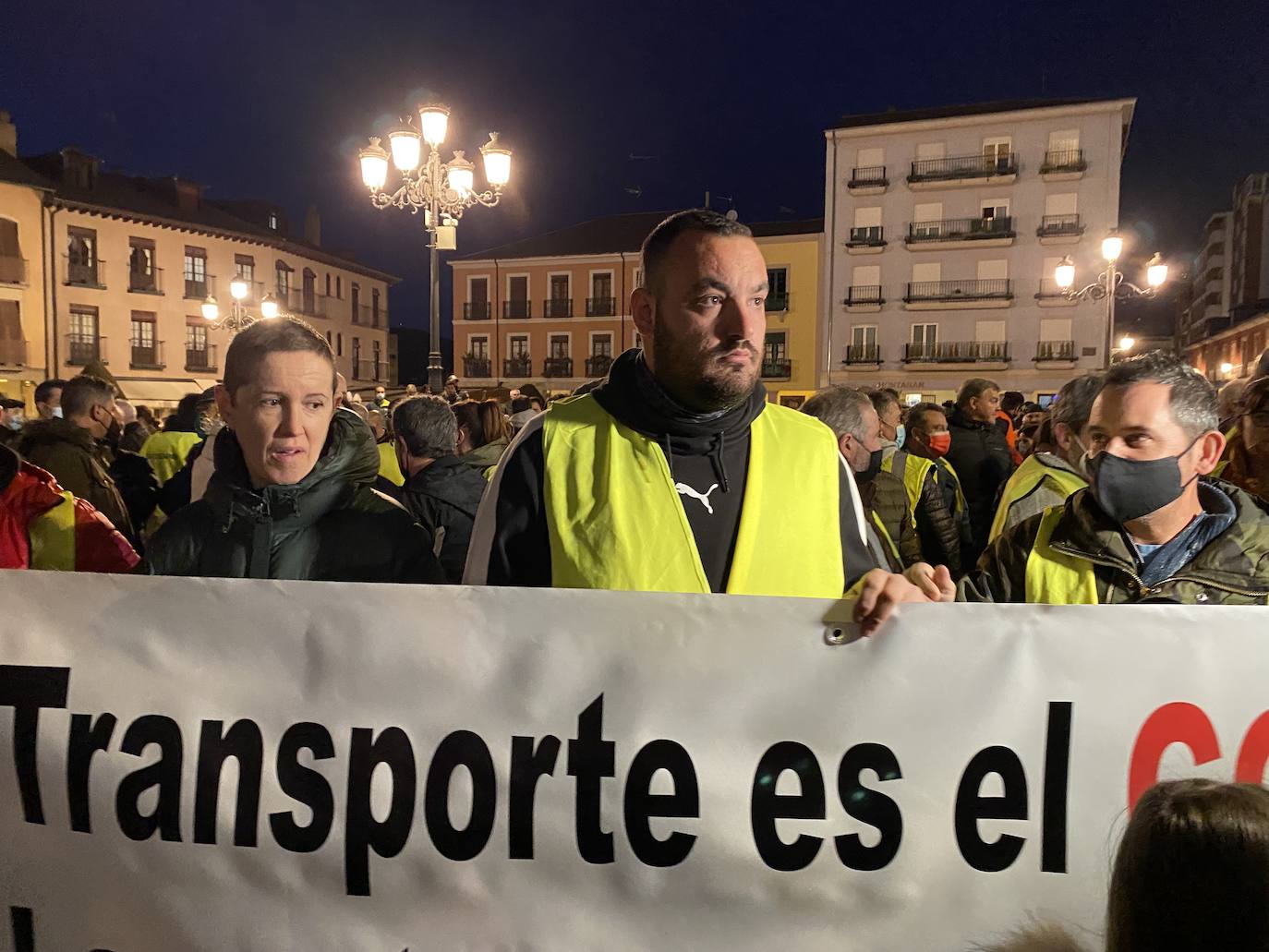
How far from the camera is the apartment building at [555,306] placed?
135ft

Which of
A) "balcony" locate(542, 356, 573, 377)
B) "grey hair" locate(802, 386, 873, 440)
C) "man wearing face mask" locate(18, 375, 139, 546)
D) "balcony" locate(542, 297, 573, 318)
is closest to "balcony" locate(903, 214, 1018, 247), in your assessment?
"balcony" locate(542, 297, 573, 318)

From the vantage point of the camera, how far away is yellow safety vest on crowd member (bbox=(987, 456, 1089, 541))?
10.7 ft

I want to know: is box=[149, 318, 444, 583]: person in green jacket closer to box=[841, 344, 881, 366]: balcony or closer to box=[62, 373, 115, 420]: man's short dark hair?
box=[62, 373, 115, 420]: man's short dark hair

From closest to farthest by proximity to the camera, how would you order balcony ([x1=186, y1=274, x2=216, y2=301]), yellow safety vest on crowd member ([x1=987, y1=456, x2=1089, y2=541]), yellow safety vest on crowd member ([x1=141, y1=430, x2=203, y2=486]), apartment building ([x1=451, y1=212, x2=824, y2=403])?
1. yellow safety vest on crowd member ([x1=987, y1=456, x2=1089, y2=541])
2. yellow safety vest on crowd member ([x1=141, y1=430, x2=203, y2=486])
3. balcony ([x1=186, y1=274, x2=216, y2=301])
4. apartment building ([x1=451, y1=212, x2=824, y2=403])

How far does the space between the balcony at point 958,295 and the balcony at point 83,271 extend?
30227 mm

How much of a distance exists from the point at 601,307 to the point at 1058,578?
4003cm

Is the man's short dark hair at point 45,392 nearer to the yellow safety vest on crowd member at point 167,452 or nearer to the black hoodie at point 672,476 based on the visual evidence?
the yellow safety vest on crowd member at point 167,452

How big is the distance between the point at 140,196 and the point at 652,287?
38.4 meters

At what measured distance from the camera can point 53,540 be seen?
2.40 meters

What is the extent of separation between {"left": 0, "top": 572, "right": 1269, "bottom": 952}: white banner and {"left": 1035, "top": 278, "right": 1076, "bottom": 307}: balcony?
36.7 m

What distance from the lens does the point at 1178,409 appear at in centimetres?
217

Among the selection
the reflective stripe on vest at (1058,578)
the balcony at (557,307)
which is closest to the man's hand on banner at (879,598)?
the reflective stripe on vest at (1058,578)

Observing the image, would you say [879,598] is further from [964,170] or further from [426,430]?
[964,170]

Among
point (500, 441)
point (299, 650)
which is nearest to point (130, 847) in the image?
point (299, 650)
